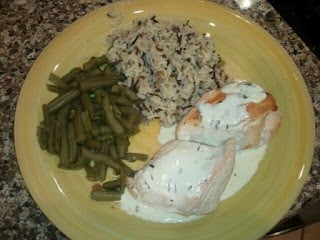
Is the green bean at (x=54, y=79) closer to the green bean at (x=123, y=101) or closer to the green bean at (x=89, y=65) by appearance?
the green bean at (x=89, y=65)

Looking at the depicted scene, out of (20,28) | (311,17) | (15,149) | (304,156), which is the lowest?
(15,149)

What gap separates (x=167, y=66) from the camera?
4.87 feet

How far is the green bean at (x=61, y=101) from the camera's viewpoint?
1.42 m

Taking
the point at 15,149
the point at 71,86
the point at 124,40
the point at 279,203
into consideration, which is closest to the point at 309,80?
the point at 279,203

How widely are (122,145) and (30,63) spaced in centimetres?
47

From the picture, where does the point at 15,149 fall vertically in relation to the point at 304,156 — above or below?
below

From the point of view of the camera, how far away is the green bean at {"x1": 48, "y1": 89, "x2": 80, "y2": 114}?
1415 mm

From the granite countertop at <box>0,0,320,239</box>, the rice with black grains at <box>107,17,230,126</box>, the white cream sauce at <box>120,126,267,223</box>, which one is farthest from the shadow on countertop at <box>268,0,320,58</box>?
the white cream sauce at <box>120,126,267,223</box>

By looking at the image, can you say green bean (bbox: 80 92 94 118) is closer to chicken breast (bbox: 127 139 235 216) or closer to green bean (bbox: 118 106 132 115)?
green bean (bbox: 118 106 132 115)

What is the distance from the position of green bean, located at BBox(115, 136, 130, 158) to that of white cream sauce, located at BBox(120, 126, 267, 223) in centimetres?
10

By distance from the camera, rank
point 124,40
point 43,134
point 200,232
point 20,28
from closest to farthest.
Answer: point 200,232 < point 43,134 < point 124,40 < point 20,28

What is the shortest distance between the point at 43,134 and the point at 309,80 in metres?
0.82

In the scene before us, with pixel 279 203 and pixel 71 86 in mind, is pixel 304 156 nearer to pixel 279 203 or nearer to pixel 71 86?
pixel 279 203

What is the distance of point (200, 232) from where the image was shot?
1.29 meters
